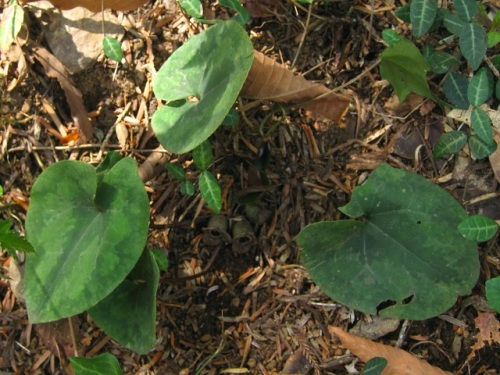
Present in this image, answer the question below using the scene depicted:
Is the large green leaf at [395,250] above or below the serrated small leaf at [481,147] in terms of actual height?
below

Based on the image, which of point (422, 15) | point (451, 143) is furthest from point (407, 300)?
point (422, 15)

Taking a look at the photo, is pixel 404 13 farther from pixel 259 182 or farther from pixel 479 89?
pixel 259 182

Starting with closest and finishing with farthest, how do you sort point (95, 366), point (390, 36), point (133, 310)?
point (95, 366), point (133, 310), point (390, 36)

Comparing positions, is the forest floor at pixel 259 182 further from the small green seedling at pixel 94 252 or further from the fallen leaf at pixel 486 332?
the small green seedling at pixel 94 252

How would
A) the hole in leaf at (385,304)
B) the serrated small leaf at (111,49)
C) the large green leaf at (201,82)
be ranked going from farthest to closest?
the serrated small leaf at (111,49) < the hole in leaf at (385,304) < the large green leaf at (201,82)

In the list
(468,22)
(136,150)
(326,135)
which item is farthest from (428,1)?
(136,150)

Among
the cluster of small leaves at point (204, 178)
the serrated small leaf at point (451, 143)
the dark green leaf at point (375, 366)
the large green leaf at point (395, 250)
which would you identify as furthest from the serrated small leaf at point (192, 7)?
the dark green leaf at point (375, 366)

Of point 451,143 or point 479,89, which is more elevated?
point 479,89
